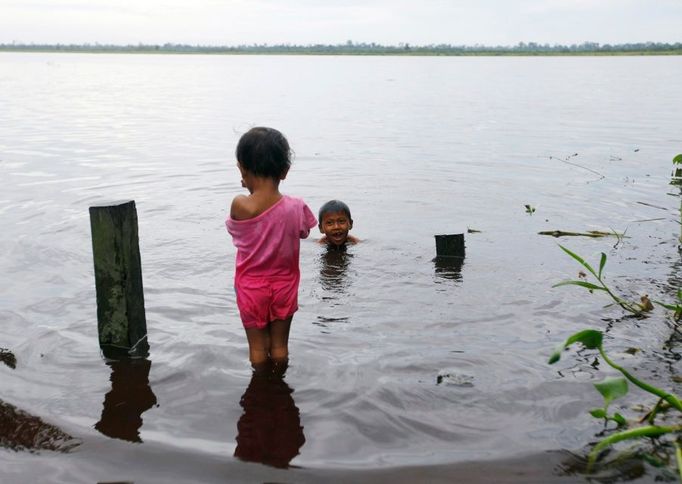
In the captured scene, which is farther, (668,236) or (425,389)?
(668,236)

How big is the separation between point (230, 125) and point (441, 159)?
29.9 feet

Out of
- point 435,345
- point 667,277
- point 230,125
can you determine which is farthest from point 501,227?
point 230,125

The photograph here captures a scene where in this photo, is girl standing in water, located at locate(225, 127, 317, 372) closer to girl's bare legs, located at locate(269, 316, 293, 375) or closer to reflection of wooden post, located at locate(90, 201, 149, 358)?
girl's bare legs, located at locate(269, 316, 293, 375)

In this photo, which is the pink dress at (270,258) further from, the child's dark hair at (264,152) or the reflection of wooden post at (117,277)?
the reflection of wooden post at (117,277)

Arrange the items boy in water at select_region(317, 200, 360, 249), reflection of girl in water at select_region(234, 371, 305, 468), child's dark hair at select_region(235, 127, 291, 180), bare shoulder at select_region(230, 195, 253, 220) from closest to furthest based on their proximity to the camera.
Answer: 1. reflection of girl in water at select_region(234, 371, 305, 468)
2. child's dark hair at select_region(235, 127, 291, 180)
3. bare shoulder at select_region(230, 195, 253, 220)
4. boy in water at select_region(317, 200, 360, 249)

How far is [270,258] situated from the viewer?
4.41 metres

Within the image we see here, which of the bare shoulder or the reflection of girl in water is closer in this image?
the reflection of girl in water

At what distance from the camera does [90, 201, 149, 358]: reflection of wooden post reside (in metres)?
4.54

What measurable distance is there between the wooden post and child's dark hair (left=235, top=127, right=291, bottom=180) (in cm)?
359

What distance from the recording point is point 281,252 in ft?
14.5

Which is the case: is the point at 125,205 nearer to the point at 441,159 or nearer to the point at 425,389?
the point at 425,389

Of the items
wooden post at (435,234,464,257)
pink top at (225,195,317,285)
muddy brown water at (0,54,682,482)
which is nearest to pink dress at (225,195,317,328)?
pink top at (225,195,317,285)

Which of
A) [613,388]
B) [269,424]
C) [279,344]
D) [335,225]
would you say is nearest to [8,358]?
[279,344]

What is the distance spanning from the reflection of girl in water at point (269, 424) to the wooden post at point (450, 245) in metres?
3.29
